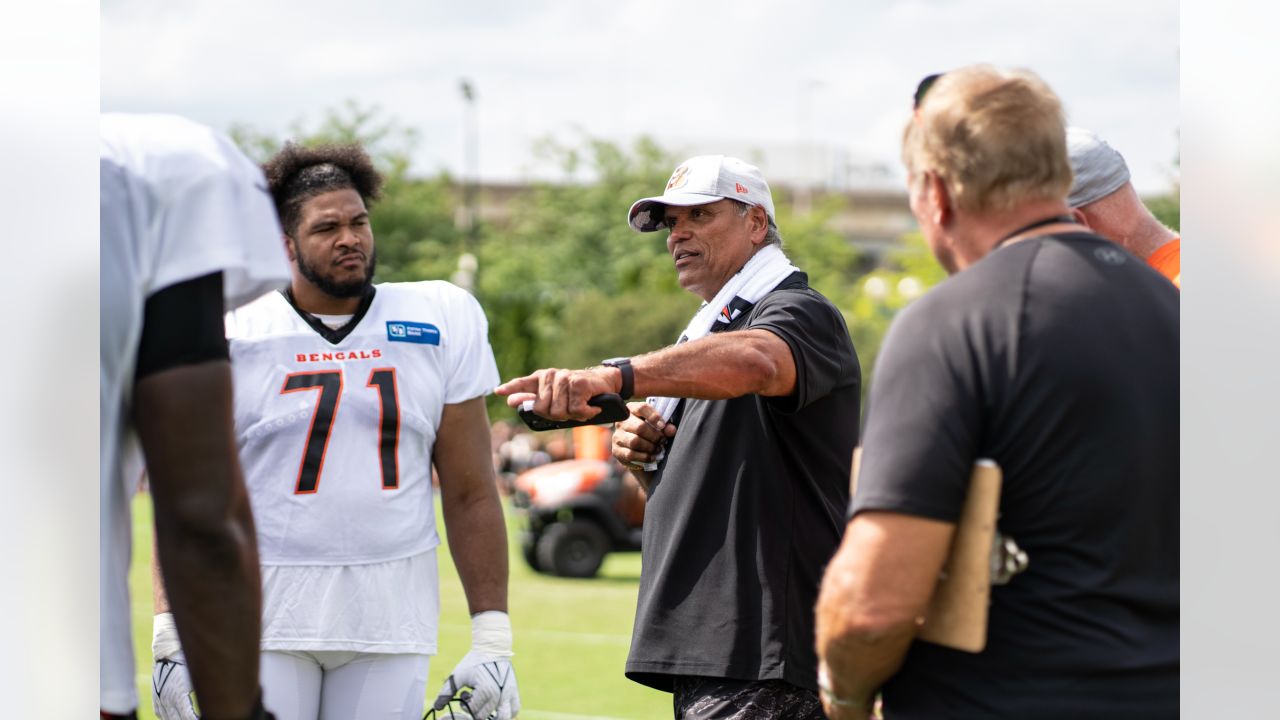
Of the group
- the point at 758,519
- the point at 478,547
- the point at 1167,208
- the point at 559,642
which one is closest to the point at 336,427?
the point at 478,547

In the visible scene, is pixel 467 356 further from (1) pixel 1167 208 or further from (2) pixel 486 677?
(1) pixel 1167 208

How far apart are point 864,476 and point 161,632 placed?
86.5 inches

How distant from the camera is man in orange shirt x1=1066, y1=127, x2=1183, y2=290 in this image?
336cm

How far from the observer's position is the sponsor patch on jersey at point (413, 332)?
12.1ft

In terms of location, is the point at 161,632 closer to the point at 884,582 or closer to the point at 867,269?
the point at 884,582

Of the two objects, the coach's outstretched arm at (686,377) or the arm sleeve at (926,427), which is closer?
the arm sleeve at (926,427)

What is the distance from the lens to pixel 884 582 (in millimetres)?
2186

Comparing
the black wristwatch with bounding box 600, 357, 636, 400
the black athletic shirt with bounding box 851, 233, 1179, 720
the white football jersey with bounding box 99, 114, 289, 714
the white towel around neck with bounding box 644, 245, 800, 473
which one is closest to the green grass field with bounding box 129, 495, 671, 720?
the white towel around neck with bounding box 644, 245, 800, 473

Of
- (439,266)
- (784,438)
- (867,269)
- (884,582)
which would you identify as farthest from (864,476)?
(867,269)

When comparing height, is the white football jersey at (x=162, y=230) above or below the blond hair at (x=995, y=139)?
below

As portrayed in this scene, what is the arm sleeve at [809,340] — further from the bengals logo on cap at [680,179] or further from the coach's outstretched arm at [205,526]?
the coach's outstretched arm at [205,526]

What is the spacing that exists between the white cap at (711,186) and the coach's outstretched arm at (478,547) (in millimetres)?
792

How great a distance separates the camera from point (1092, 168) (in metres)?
3.35

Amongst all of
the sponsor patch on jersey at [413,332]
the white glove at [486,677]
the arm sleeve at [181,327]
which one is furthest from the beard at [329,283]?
the arm sleeve at [181,327]
